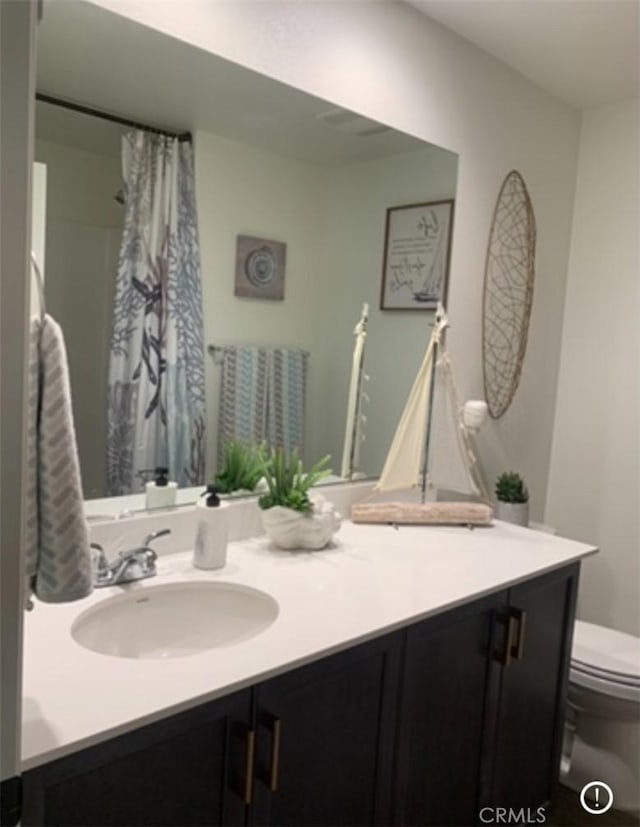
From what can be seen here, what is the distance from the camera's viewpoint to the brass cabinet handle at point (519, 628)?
165 cm

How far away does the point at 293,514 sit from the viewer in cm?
168

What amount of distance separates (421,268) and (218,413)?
88 centimetres

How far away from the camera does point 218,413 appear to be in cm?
182

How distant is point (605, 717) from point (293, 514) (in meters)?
1.34

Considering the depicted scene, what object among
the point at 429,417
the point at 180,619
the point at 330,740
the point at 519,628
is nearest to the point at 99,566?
the point at 180,619

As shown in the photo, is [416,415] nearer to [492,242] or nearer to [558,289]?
[492,242]

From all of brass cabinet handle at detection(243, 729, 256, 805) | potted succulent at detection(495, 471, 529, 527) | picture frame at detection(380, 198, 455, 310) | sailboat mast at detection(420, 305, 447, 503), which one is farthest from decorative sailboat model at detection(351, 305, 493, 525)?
brass cabinet handle at detection(243, 729, 256, 805)

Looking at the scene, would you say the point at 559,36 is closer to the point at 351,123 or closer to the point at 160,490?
the point at 351,123

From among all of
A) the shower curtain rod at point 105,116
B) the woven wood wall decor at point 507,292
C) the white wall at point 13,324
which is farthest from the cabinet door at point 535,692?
the shower curtain rod at point 105,116

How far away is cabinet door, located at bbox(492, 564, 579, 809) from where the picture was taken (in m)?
1.71

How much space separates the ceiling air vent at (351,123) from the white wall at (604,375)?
1.18 m

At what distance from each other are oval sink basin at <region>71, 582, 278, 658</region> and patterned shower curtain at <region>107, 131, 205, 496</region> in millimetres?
315

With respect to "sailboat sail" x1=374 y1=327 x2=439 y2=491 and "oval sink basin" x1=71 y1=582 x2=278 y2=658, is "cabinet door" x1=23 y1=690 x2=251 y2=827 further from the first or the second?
"sailboat sail" x1=374 y1=327 x2=439 y2=491

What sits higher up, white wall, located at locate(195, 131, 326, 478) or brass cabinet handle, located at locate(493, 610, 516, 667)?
white wall, located at locate(195, 131, 326, 478)
